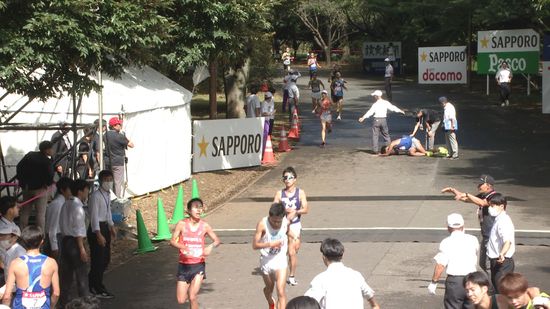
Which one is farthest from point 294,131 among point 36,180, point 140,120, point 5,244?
point 5,244

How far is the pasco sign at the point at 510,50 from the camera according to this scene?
36562 millimetres

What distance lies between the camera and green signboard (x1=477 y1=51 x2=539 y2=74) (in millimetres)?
36737

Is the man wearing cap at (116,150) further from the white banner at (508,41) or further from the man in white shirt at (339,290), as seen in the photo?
the white banner at (508,41)

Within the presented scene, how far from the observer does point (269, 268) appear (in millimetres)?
10711

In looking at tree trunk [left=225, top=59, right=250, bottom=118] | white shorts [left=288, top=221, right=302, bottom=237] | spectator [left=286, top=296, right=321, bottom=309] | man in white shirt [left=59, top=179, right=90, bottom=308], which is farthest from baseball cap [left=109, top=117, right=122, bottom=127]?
spectator [left=286, top=296, right=321, bottom=309]

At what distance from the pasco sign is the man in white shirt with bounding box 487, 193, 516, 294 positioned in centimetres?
2692

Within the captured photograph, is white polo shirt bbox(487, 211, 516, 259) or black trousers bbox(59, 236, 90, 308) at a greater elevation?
white polo shirt bbox(487, 211, 516, 259)

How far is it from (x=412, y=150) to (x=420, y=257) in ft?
36.5

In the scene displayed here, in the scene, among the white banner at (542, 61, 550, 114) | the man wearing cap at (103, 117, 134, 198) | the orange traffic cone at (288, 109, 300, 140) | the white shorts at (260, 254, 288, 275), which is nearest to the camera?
the white shorts at (260, 254, 288, 275)

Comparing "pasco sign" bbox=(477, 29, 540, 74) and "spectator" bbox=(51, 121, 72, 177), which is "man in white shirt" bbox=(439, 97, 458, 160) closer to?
"spectator" bbox=(51, 121, 72, 177)

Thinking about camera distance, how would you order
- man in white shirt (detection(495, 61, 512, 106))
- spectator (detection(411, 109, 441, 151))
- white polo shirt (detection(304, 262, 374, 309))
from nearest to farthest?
white polo shirt (detection(304, 262, 374, 309)) < spectator (detection(411, 109, 441, 151)) < man in white shirt (detection(495, 61, 512, 106))

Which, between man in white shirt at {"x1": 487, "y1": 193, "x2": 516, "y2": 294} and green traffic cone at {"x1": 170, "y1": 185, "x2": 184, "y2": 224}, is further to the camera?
green traffic cone at {"x1": 170, "y1": 185, "x2": 184, "y2": 224}

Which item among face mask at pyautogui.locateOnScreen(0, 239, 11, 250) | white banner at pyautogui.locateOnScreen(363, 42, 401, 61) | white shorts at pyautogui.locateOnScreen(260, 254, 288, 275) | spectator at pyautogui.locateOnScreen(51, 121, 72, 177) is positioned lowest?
white shorts at pyautogui.locateOnScreen(260, 254, 288, 275)

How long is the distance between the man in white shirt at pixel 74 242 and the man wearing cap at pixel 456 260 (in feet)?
13.9
